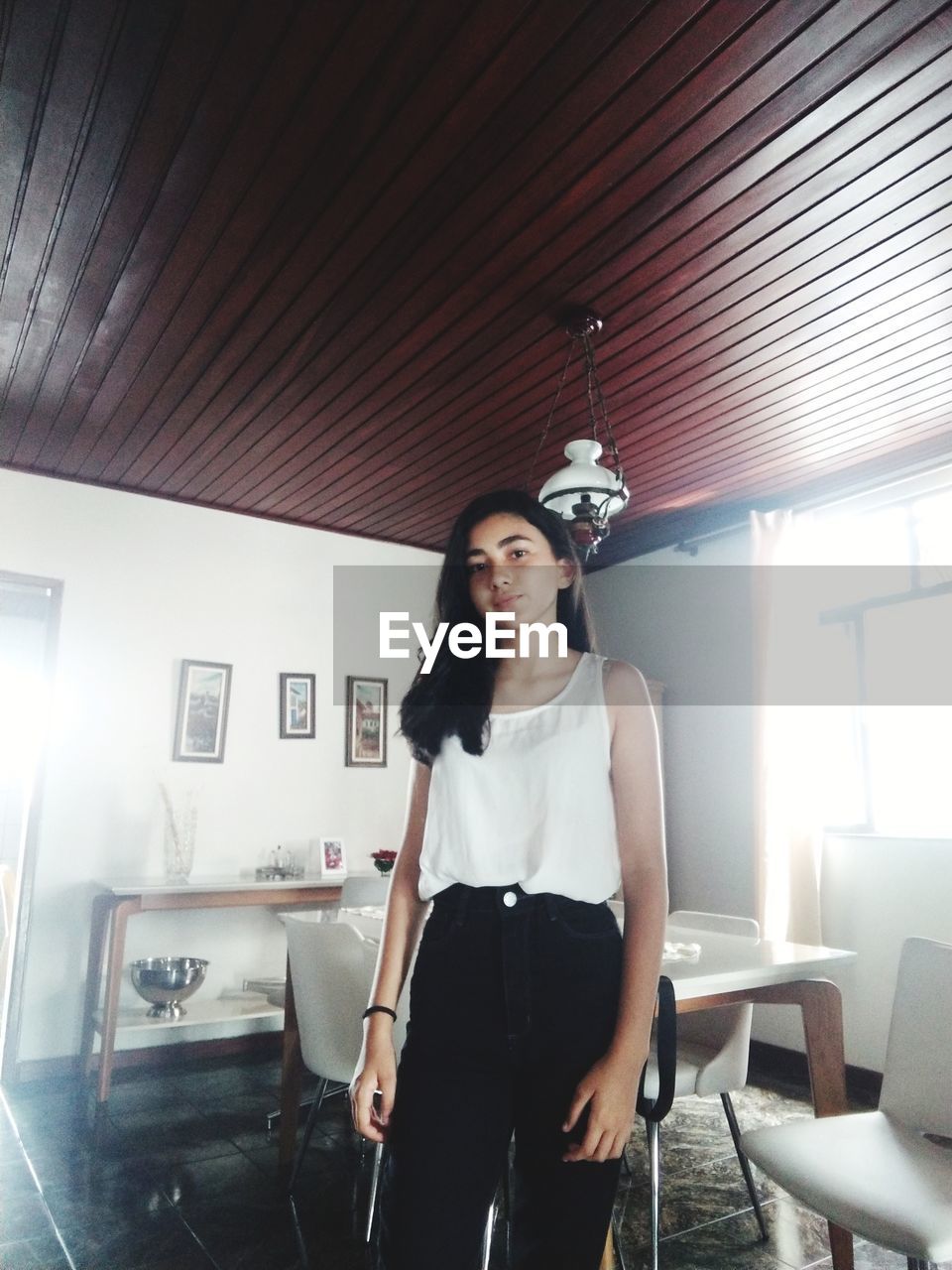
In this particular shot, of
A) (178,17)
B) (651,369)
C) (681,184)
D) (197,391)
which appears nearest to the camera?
(178,17)

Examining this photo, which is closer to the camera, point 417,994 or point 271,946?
point 417,994

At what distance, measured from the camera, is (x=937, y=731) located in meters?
3.84

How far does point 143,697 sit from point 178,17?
312 cm

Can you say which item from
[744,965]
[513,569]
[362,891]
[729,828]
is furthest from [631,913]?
[729,828]

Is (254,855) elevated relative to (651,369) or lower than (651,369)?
lower

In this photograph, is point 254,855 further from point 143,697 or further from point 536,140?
point 536,140

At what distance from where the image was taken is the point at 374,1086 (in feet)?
3.34

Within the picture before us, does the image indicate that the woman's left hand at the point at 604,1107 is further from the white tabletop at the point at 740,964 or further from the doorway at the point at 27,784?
the doorway at the point at 27,784

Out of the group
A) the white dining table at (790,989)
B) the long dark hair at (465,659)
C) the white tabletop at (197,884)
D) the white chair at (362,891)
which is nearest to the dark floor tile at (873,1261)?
the white dining table at (790,989)

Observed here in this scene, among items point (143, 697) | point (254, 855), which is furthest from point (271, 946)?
point (143, 697)

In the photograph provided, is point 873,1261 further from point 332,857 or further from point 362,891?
point 332,857

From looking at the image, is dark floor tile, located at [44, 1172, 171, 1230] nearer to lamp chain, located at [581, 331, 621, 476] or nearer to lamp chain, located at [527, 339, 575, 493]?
lamp chain, located at [581, 331, 621, 476]

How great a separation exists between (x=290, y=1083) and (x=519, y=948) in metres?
2.09

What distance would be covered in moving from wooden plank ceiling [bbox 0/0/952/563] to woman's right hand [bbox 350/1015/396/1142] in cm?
189
